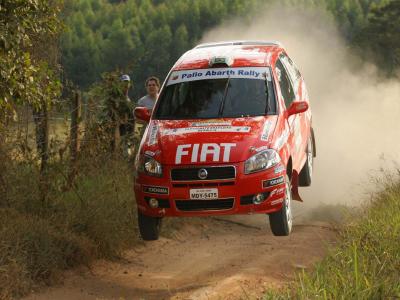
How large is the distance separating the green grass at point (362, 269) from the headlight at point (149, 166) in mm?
1917

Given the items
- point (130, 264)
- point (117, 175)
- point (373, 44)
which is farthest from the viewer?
point (373, 44)

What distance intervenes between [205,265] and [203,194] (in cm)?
224

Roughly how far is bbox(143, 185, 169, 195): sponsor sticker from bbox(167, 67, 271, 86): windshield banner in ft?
5.86

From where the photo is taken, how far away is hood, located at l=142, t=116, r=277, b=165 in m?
8.02

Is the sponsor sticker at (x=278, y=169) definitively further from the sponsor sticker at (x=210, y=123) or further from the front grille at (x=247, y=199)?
the sponsor sticker at (x=210, y=123)

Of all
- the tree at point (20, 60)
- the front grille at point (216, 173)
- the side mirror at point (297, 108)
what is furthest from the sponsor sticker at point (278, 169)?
the tree at point (20, 60)

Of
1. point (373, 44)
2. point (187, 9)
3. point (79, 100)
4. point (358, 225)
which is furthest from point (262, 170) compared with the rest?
point (187, 9)

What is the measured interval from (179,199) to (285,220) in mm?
1235

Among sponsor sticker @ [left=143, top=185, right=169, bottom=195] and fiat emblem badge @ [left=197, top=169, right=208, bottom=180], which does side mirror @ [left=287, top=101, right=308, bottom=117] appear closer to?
fiat emblem badge @ [left=197, top=169, right=208, bottom=180]

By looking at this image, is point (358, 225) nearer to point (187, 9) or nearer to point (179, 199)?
point (179, 199)

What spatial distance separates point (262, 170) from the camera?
26.6ft

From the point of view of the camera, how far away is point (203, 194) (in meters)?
8.04

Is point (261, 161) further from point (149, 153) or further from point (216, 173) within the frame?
point (149, 153)

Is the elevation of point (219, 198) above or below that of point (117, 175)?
above
